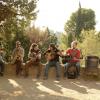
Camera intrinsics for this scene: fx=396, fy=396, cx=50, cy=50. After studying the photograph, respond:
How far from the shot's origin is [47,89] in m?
12.6

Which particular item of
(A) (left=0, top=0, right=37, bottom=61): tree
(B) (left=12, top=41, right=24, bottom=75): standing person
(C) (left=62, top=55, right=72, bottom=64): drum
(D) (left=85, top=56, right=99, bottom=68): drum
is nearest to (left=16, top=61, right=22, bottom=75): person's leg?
(B) (left=12, top=41, right=24, bottom=75): standing person

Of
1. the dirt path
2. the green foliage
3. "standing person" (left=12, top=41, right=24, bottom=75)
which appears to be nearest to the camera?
the dirt path

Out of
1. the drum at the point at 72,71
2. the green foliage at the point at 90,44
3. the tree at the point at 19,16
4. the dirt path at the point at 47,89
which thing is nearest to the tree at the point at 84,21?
the green foliage at the point at 90,44

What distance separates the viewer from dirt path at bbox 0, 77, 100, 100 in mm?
11086

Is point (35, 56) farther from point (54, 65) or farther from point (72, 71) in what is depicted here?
point (72, 71)

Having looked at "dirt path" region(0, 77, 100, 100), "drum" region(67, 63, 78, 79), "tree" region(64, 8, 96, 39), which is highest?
"tree" region(64, 8, 96, 39)

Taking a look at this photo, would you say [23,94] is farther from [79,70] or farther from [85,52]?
[85,52]

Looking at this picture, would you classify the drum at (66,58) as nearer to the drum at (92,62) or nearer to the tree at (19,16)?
the drum at (92,62)

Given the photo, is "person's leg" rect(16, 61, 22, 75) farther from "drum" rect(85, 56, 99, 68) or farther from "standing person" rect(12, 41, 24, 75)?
"drum" rect(85, 56, 99, 68)

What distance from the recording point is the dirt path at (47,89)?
36.4 feet

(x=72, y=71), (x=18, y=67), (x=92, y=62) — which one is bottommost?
(x=72, y=71)

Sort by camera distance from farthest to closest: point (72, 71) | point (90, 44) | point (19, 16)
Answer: point (90, 44)
point (19, 16)
point (72, 71)

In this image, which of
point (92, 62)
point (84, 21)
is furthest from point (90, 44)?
point (92, 62)

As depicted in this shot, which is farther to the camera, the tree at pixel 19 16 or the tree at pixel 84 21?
the tree at pixel 84 21
